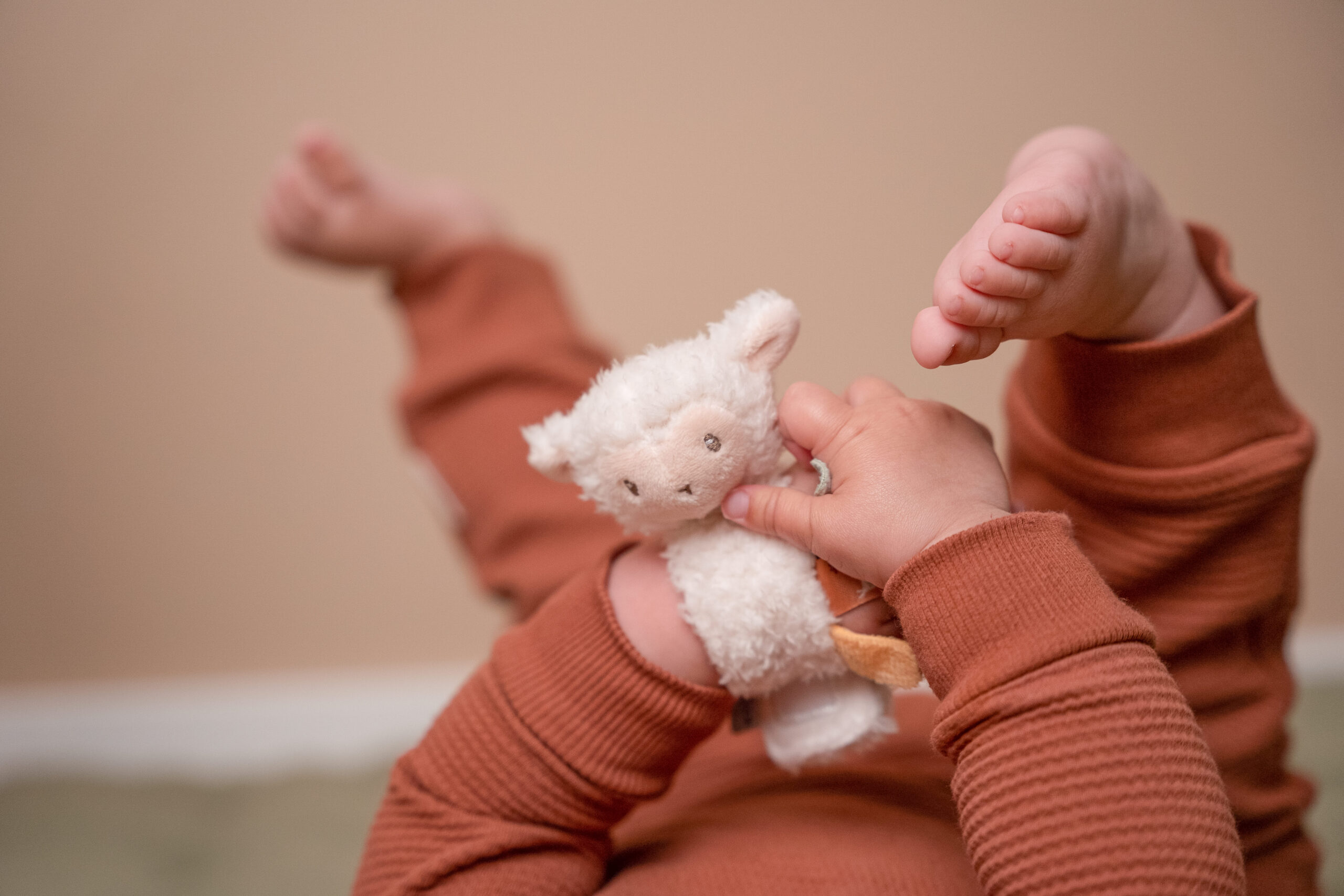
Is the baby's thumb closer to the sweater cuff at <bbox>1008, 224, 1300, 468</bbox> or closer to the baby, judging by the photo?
the baby

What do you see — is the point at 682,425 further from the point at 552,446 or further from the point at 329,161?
the point at 329,161

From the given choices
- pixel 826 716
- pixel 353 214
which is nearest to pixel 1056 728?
pixel 826 716

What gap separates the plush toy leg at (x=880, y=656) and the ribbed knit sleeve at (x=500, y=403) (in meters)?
0.36

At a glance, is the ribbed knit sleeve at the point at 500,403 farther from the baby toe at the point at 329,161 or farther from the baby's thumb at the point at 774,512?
the baby's thumb at the point at 774,512

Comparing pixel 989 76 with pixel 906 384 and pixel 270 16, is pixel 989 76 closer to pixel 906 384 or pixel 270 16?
pixel 906 384

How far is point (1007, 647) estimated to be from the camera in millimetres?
324

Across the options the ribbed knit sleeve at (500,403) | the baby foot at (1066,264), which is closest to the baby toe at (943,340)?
the baby foot at (1066,264)

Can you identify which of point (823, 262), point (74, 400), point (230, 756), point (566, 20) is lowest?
point (230, 756)

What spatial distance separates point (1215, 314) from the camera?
464 millimetres

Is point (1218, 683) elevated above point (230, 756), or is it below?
above

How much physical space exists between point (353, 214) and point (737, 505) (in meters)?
0.59

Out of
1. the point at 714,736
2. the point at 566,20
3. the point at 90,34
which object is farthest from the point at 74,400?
the point at 714,736

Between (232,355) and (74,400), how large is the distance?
21 cm

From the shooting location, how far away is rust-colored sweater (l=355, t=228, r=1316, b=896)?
308 millimetres
